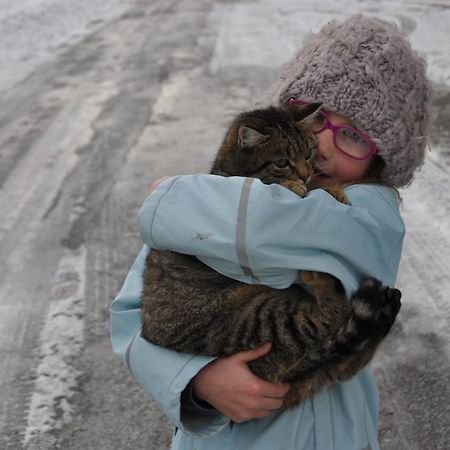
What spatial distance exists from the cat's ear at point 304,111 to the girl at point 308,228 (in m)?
0.03

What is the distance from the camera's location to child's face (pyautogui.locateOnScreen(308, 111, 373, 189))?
2236 millimetres

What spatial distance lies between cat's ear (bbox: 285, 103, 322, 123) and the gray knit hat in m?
0.03

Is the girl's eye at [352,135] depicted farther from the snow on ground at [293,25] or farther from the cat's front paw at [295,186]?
the snow on ground at [293,25]

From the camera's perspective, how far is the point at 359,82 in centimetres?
217

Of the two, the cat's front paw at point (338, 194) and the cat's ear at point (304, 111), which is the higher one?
the cat's ear at point (304, 111)

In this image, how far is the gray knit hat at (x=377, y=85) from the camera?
85.3 inches

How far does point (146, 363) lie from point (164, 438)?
152 centimetres

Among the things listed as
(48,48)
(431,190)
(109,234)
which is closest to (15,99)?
(48,48)

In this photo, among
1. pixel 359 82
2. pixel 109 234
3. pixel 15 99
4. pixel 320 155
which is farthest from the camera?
pixel 15 99

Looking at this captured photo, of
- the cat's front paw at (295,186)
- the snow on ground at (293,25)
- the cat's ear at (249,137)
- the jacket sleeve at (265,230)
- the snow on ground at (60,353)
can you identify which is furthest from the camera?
the snow on ground at (293,25)

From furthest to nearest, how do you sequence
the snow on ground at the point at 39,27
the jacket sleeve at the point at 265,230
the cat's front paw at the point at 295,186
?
1. the snow on ground at the point at 39,27
2. the cat's front paw at the point at 295,186
3. the jacket sleeve at the point at 265,230

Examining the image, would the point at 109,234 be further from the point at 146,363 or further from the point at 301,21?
the point at 301,21

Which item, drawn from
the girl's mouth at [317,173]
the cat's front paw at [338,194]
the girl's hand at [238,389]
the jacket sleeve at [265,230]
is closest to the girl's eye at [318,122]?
the girl's mouth at [317,173]

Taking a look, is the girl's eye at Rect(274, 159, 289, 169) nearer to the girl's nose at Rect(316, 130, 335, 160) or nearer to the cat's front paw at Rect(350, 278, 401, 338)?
the girl's nose at Rect(316, 130, 335, 160)
